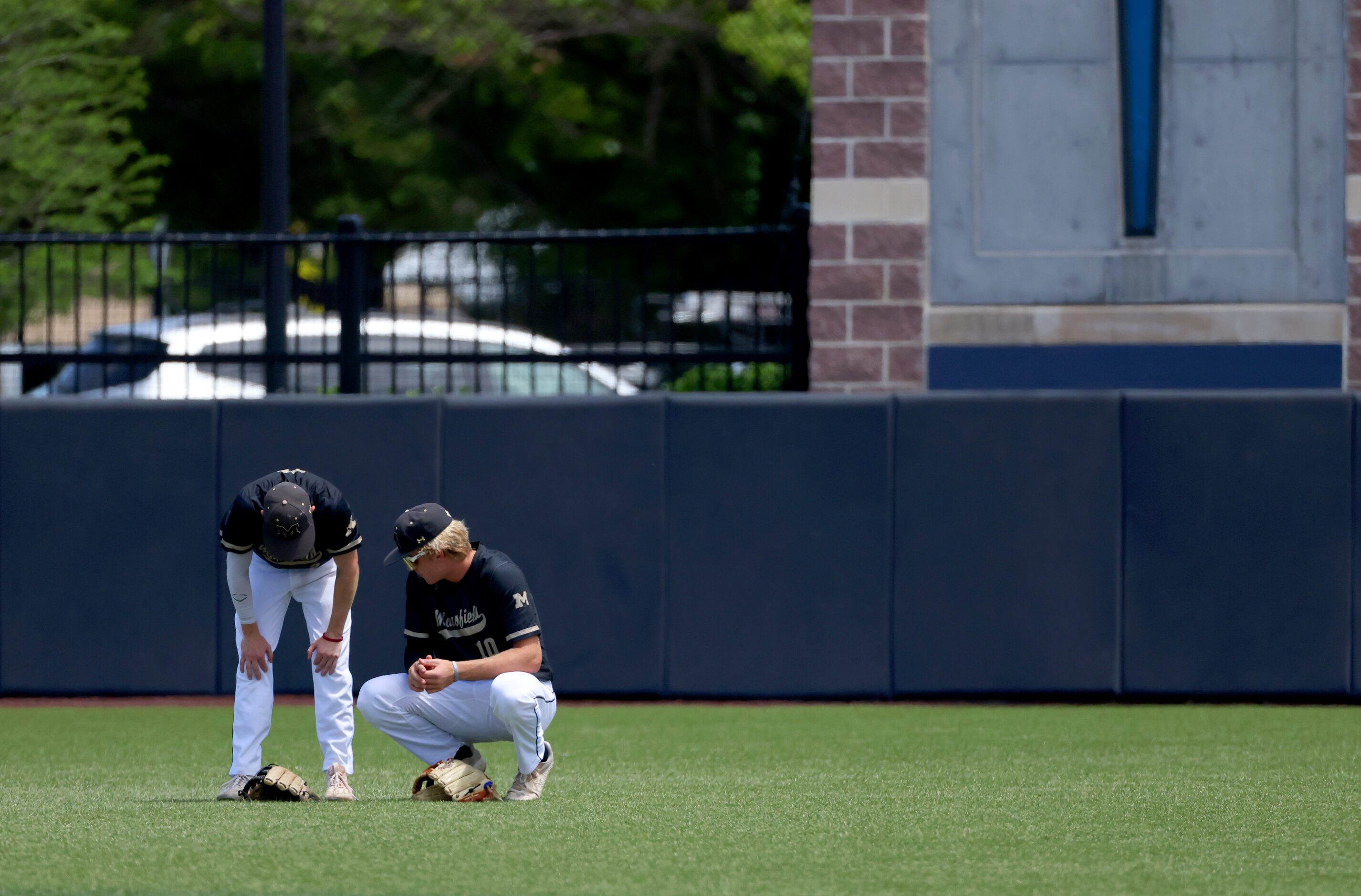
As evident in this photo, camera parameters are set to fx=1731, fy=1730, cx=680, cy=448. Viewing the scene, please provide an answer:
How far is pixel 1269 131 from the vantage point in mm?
9938

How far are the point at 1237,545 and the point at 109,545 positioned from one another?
619 centimetres

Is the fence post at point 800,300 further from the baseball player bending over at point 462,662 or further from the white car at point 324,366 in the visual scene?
the baseball player bending over at point 462,662

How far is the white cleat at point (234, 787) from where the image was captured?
6297 millimetres

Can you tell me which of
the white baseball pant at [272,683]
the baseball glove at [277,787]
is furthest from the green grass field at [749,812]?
the white baseball pant at [272,683]

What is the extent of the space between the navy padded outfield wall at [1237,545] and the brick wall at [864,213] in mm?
1495

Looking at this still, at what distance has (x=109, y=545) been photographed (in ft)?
31.6

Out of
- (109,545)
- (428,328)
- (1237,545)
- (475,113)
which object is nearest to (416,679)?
(109,545)

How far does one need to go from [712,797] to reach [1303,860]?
2158 mm

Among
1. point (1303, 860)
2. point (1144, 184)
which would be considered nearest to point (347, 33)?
point (1144, 184)

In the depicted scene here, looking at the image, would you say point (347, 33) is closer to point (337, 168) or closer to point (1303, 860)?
point (337, 168)

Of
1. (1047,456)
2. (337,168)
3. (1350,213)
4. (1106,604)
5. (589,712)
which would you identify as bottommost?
(589,712)

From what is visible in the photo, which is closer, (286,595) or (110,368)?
(286,595)

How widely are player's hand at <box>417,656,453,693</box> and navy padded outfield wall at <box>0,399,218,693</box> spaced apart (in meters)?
3.93

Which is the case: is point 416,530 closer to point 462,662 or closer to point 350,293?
point 462,662
